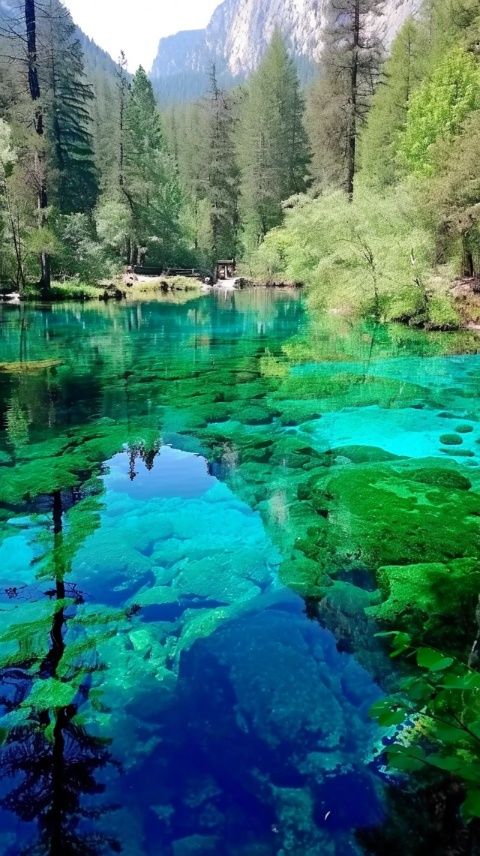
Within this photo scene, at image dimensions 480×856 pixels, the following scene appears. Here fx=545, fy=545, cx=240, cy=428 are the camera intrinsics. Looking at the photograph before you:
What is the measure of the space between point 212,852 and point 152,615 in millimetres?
1899

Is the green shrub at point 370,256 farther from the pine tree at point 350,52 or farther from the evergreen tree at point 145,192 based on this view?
the evergreen tree at point 145,192

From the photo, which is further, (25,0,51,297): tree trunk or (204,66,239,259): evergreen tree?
(204,66,239,259): evergreen tree

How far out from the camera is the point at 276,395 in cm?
1076

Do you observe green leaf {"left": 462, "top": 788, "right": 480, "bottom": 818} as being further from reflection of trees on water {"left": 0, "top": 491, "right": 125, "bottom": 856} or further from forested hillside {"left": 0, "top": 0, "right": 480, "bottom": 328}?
forested hillside {"left": 0, "top": 0, "right": 480, "bottom": 328}

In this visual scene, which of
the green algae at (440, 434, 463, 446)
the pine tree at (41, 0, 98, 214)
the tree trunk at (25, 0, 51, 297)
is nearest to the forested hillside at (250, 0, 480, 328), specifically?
the tree trunk at (25, 0, 51, 297)

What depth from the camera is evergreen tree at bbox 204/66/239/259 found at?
46031mm

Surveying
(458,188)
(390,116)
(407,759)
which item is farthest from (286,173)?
(407,759)

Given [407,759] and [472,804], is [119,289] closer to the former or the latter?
[407,759]

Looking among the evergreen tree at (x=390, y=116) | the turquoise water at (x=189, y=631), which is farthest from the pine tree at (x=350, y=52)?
the turquoise water at (x=189, y=631)

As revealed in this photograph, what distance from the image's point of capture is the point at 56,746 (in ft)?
9.73

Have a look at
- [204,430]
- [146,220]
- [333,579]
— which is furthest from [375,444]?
[146,220]

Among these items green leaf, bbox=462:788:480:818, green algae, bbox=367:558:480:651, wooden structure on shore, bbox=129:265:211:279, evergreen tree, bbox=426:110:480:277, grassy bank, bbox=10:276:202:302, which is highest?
evergreen tree, bbox=426:110:480:277

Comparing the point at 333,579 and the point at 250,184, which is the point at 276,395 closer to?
the point at 333,579

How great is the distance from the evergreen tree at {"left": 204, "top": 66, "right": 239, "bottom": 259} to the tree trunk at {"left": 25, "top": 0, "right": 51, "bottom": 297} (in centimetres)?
2265
